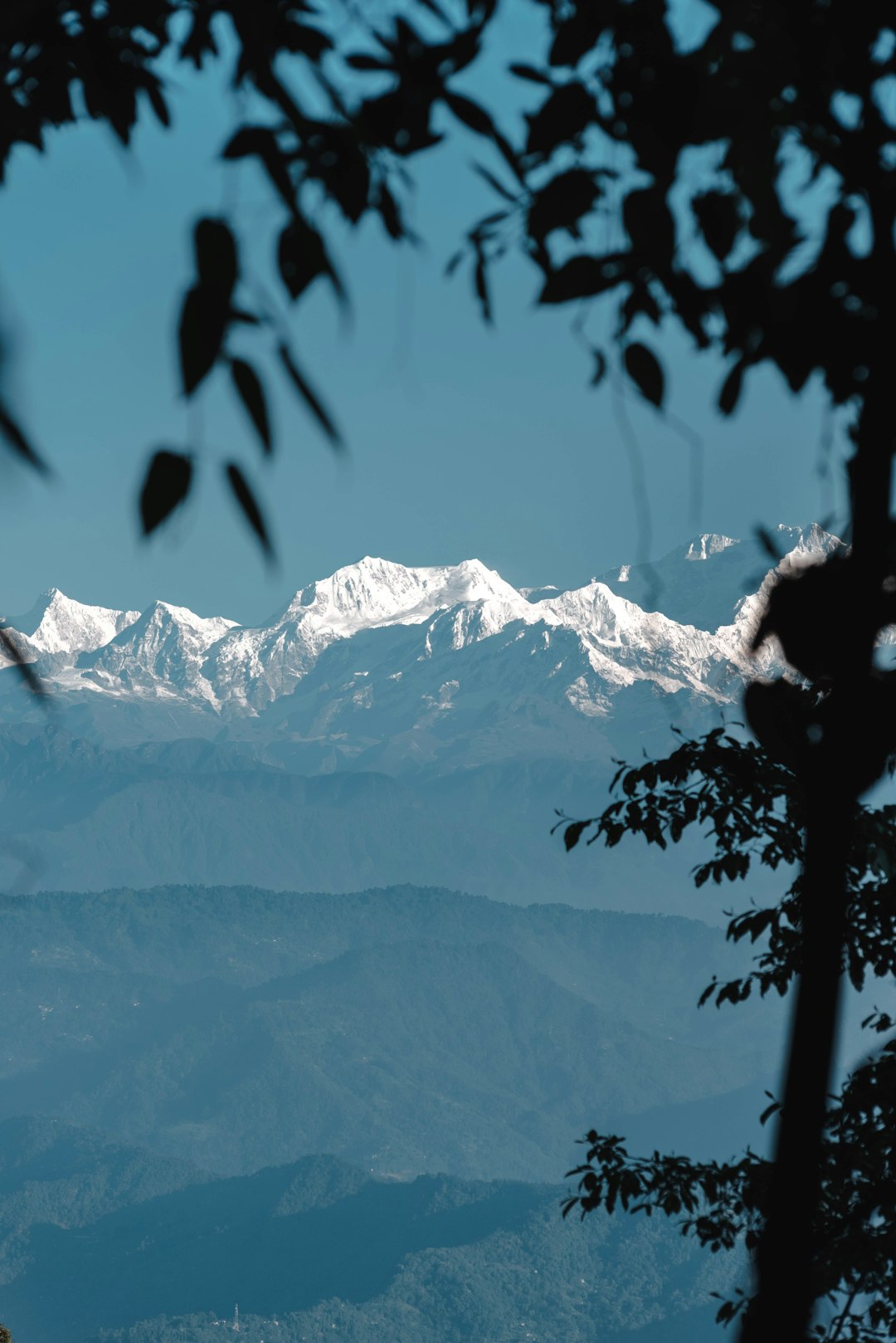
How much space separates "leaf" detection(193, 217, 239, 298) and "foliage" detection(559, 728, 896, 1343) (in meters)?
5.16

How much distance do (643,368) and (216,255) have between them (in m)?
1.04

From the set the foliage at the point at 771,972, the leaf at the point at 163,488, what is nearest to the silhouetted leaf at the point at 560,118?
the leaf at the point at 163,488

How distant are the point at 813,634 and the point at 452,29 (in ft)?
4.49

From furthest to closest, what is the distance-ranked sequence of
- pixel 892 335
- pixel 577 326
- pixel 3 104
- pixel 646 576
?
pixel 646 576, pixel 577 326, pixel 3 104, pixel 892 335

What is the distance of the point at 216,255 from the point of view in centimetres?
164

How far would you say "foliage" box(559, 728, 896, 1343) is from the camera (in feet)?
21.3

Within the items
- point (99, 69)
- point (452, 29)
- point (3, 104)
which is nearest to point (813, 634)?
point (452, 29)

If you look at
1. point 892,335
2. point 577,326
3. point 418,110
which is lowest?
point 892,335

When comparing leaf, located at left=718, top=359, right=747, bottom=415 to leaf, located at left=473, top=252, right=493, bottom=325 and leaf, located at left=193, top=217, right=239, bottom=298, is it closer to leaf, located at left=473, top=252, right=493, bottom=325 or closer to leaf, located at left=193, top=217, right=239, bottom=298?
leaf, located at left=473, top=252, right=493, bottom=325

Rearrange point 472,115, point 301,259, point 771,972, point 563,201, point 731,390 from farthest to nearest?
point 771,972, point 731,390, point 563,201, point 472,115, point 301,259

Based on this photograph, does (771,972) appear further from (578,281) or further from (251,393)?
(251,393)

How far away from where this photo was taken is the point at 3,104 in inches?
90.1

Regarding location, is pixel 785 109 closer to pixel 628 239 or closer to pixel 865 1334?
pixel 628 239

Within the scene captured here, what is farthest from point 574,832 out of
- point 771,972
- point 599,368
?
point 599,368
